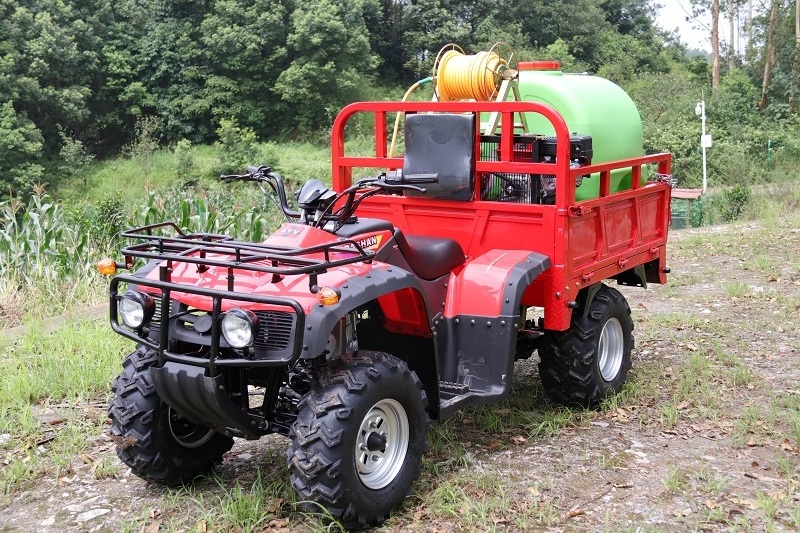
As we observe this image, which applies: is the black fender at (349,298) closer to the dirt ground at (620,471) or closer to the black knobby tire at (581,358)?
the dirt ground at (620,471)

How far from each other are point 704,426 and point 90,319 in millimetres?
4813

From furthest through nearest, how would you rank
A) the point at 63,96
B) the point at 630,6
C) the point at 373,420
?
the point at 630,6 → the point at 63,96 → the point at 373,420

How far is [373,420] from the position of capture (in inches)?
152

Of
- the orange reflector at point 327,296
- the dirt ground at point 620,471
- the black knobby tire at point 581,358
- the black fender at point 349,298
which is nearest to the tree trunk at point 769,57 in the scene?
the dirt ground at point 620,471

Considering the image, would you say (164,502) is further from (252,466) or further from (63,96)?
(63,96)

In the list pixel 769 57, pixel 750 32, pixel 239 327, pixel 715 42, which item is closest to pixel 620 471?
pixel 239 327

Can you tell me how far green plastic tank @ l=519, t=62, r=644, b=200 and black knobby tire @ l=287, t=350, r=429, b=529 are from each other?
2503mm

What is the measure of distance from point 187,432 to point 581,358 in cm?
234

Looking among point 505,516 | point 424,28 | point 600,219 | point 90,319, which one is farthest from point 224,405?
point 424,28

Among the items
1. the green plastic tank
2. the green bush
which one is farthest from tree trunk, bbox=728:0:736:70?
the green plastic tank

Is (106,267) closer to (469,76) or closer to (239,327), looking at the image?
(239,327)

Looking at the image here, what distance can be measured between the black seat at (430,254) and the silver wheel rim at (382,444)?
865 millimetres

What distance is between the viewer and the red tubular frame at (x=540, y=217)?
4812 mm

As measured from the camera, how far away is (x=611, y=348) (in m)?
5.67
